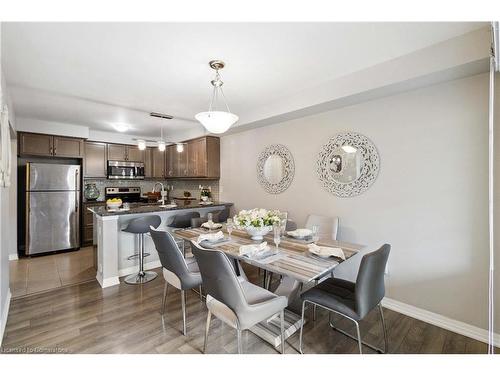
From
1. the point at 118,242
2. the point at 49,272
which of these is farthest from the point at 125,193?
the point at 118,242

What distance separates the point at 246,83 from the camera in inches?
102

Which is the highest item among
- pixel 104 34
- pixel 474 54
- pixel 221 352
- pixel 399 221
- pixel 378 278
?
pixel 104 34

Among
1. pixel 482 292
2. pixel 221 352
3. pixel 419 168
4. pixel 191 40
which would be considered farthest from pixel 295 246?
pixel 191 40

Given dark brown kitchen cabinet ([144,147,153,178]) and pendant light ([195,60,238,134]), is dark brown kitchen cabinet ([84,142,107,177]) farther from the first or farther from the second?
pendant light ([195,60,238,134])

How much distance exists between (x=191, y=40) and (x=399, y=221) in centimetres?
258

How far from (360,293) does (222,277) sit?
0.92 metres

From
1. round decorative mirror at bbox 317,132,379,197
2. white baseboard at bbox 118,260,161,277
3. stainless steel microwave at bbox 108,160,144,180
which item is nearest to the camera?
round decorative mirror at bbox 317,132,379,197

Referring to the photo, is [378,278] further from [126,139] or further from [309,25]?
[126,139]

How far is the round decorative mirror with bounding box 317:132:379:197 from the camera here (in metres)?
2.59

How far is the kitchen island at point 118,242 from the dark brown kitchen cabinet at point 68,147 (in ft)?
6.32

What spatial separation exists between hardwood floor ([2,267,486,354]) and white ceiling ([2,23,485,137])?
2401mm

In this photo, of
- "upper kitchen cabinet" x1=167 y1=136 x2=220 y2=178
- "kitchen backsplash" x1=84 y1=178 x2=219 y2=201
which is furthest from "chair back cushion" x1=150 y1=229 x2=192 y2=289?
"kitchen backsplash" x1=84 y1=178 x2=219 y2=201

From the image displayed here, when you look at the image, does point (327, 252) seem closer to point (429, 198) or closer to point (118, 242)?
point (429, 198)

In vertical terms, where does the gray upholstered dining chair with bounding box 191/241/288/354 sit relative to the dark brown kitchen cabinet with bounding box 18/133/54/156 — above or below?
below
